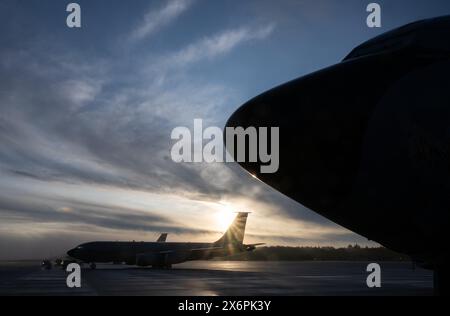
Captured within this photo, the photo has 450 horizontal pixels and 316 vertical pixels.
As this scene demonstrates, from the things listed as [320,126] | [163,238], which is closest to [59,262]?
[163,238]

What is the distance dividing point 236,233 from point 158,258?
11271 millimetres

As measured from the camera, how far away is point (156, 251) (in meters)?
54.2

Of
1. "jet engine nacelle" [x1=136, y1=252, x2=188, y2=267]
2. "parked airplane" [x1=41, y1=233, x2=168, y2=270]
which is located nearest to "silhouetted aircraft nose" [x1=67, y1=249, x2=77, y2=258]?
"parked airplane" [x1=41, y1=233, x2=168, y2=270]

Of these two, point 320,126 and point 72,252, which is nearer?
point 320,126

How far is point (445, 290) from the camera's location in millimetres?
5297

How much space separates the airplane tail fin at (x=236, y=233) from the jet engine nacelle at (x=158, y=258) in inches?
225

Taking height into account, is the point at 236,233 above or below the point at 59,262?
above

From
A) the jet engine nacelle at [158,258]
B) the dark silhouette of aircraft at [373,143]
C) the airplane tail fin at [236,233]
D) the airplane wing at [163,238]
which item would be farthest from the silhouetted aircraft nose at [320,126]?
the airplane wing at [163,238]

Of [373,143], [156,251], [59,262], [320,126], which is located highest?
[320,126]

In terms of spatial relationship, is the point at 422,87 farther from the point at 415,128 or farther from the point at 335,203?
the point at 335,203

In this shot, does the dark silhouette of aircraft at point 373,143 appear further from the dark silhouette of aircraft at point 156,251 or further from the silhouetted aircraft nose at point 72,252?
the silhouetted aircraft nose at point 72,252

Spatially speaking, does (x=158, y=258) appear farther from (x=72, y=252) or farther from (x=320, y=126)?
(x=320, y=126)
